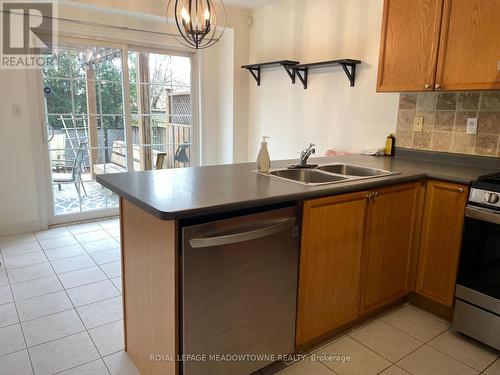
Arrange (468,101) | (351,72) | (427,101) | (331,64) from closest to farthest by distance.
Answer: (468,101) → (427,101) → (351,72) → (331,64)

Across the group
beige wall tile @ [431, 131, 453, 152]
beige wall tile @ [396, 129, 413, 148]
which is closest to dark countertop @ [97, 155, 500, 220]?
beige wall tile @ [431, 131, 453, 152]

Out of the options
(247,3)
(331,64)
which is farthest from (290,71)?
(247,3)

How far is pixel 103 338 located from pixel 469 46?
2.75 metres

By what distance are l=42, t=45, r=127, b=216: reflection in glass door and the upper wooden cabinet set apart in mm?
2946

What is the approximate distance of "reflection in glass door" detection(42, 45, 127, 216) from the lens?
3842 mm

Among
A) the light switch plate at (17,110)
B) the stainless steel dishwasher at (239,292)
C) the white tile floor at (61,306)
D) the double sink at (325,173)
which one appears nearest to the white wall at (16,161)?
the light switch plate at (17,110)

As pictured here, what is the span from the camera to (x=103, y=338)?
2082mm

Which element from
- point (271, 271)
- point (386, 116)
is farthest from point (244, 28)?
point (271, 271)

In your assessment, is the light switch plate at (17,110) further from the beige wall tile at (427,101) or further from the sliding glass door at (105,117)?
the beige wall tile at (427,101)

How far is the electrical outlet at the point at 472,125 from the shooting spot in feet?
8.35

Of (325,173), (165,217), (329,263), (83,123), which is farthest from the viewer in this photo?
(83,123)

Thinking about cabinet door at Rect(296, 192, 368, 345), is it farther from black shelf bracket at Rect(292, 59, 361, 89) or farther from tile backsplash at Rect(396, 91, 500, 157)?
black shelf bracket at Rect(292, 59, 361, 89)

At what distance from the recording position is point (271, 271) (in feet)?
5.49

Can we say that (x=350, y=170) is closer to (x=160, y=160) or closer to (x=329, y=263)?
(x=329, y=263)
